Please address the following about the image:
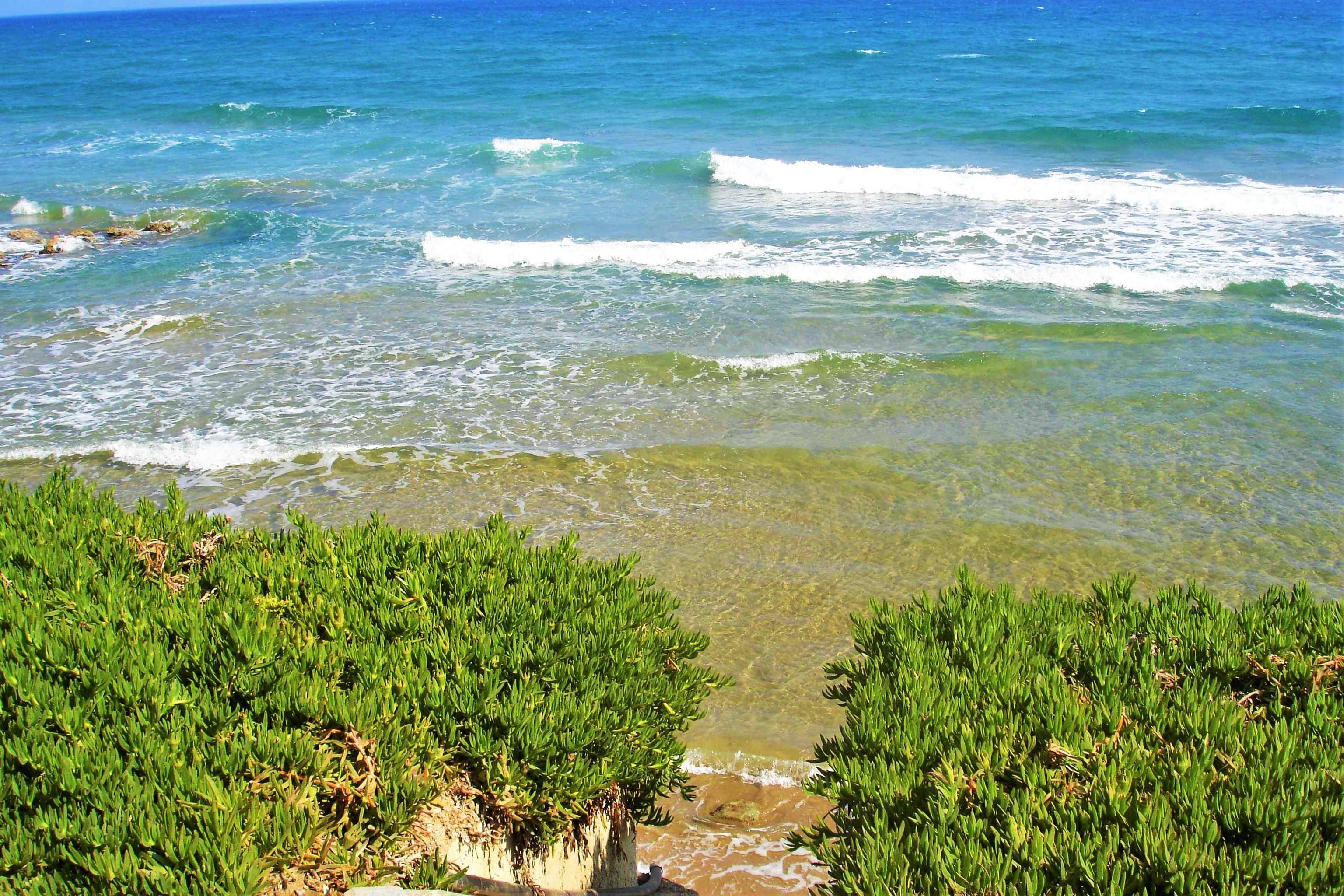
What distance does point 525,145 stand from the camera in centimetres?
2759

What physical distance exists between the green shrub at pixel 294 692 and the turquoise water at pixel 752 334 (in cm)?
257

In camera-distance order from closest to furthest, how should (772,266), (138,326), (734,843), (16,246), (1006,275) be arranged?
1. (734,843)
2. (138,326)
3. (1006,275)
4. (772,266)
5. (16,246)

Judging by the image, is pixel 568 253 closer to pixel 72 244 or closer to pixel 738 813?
pixel 72 244

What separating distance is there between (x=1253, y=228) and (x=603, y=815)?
1918 cm

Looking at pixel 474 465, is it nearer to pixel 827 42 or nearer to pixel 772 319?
pixel 772 319

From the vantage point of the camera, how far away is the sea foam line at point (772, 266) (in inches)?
610

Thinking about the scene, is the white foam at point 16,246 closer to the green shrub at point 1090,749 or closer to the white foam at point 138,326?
the white foam at point 138,326

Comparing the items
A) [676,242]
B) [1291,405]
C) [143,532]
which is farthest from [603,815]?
[676,242]

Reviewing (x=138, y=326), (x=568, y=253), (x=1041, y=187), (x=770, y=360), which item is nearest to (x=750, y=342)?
(x=770, y=360)

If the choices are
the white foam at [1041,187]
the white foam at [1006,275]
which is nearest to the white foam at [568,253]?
the white foam at [1006,275]

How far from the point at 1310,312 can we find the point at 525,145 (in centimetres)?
2023

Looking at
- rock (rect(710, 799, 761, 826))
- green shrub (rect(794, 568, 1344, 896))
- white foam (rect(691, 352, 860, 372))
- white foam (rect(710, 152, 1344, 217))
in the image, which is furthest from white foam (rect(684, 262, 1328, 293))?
green shrub (rect(794, 568, 1344, 896))

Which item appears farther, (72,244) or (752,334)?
(72,244)

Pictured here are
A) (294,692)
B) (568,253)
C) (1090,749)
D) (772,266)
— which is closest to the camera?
(1090,749)
